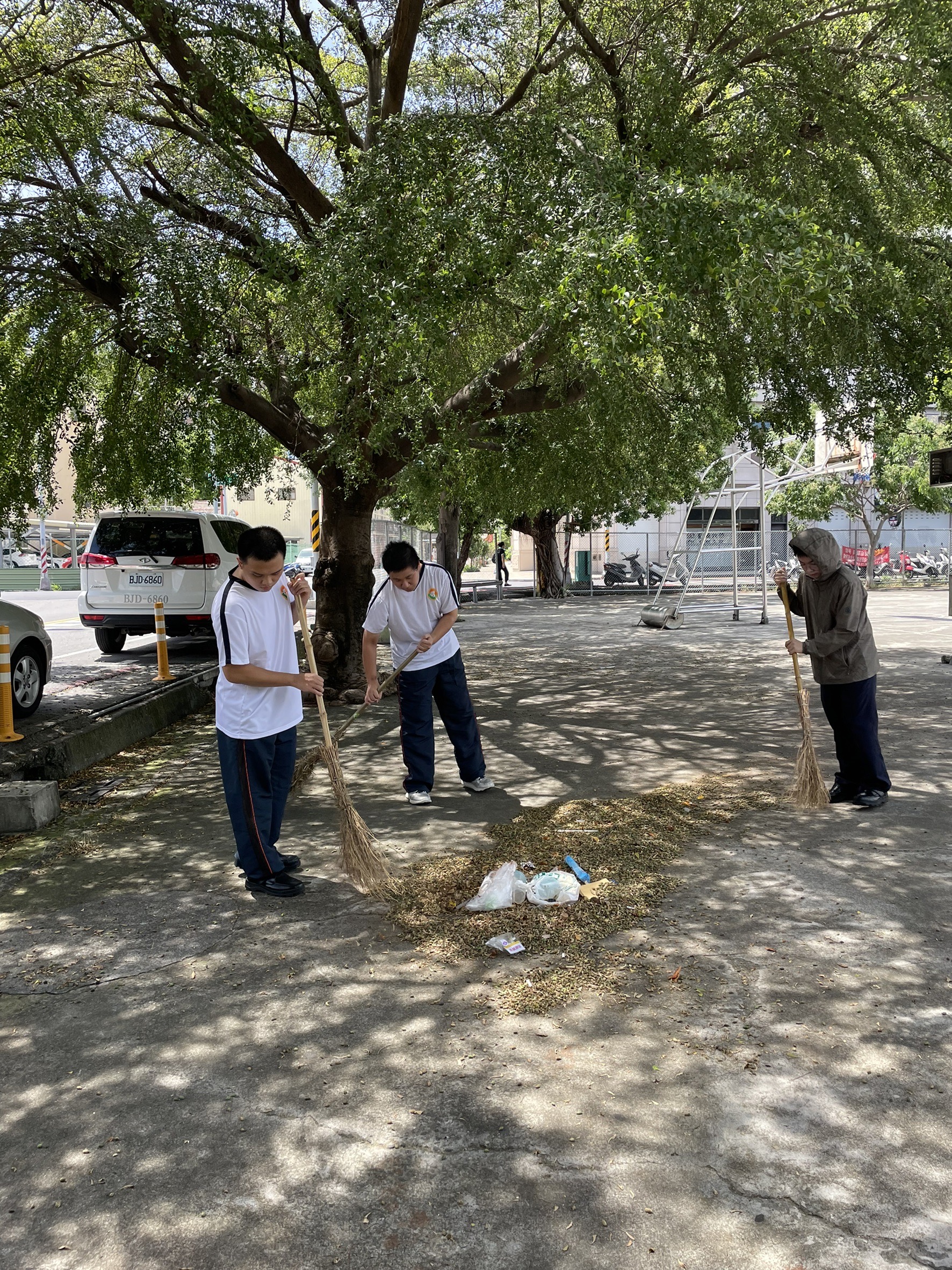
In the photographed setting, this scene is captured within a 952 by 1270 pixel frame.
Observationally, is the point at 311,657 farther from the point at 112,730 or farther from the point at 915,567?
the point at 915,567

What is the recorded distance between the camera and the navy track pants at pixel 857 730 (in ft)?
20.7

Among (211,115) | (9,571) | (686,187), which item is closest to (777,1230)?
(686,187)

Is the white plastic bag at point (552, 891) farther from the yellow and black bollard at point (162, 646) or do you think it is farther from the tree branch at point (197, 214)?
the yellow and black bollard at point (162, 646)

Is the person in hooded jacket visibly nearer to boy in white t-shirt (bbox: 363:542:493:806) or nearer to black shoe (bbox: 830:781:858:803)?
black shoe (bbox: 830:781:858:803)

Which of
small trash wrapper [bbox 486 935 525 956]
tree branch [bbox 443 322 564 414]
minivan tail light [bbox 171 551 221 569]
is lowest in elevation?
small trash wrapper [bbox 486 935 525 956]

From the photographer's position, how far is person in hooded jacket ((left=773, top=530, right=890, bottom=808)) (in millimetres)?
6223

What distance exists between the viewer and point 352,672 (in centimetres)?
1124

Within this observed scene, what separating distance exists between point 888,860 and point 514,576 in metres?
64.7

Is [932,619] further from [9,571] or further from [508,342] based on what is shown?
[9,571]

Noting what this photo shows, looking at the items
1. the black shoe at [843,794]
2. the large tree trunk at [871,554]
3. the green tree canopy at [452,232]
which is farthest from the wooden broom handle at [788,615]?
the large tree trunk at [871,554]

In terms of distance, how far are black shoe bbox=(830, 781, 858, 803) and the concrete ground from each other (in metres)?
0.29

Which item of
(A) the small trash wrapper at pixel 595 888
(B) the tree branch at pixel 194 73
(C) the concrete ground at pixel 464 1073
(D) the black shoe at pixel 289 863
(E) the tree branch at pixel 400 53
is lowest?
(C) the concrete ground at pixel 464 1073

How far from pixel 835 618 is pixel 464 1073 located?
12.8ft

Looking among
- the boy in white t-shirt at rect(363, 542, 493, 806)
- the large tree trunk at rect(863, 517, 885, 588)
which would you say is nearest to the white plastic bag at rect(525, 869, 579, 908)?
the boy in white t-shirt at rect(363, 542, 493, 806)
